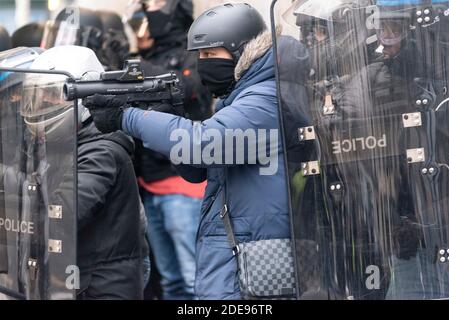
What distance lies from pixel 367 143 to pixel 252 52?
0.65 metres

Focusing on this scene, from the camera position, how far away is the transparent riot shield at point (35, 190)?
473cm

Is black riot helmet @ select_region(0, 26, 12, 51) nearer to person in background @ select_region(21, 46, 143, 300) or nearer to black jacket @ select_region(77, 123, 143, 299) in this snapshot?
person in background @ select_region(21, 46, 143, 300)

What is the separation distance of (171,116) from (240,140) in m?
0.30

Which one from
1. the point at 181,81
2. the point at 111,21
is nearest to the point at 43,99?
the point at 181,81

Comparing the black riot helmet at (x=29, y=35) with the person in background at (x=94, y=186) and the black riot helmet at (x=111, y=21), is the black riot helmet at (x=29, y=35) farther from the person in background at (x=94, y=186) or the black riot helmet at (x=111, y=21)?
the person in background at (x=94, y=186)

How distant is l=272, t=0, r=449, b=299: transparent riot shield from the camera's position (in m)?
4.31

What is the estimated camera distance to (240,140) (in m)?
4.49

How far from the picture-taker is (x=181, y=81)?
664 centimetres

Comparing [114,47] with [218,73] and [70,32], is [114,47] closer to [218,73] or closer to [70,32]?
[70,32]

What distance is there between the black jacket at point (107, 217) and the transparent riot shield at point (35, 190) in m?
0.17

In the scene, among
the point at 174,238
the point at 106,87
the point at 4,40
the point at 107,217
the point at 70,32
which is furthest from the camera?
the point at 4,40

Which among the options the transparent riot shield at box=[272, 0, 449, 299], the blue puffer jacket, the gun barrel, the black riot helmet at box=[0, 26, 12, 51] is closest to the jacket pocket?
the blue puffer jacket
